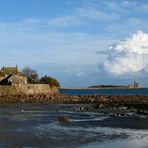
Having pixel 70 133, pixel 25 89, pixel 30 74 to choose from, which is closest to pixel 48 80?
pixel 30 74

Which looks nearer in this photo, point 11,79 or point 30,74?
point 11,79

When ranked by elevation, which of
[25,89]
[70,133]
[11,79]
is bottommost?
[70,133]

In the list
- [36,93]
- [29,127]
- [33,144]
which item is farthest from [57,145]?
[36,93]

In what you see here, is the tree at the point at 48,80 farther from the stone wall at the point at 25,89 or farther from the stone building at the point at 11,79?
the stone wall at the point at 25,89

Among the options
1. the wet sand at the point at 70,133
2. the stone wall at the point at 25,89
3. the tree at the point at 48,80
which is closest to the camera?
the wet sand at the point at 70,133

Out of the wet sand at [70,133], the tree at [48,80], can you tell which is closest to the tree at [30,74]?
the tree at [48,80]

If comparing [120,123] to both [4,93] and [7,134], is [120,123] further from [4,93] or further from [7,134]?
[4,93]

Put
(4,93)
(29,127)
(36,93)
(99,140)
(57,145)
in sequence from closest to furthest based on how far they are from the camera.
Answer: (57,145) → (99,140) → (29,127) → (4,93) → (36,93)

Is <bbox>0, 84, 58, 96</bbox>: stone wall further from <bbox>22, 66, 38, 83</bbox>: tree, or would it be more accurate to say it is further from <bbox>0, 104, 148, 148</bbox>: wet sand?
<bbox>0, 104, 148, 148</bbox>: wet sand

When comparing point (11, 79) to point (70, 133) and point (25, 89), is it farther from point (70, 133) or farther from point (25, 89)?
point (70, 133)

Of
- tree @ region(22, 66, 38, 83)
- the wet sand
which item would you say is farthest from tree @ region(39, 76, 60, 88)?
the wet sand

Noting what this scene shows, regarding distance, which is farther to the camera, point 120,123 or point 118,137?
point 120,123

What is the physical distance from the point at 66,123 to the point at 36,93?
60546mm

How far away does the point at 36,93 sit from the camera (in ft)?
343
